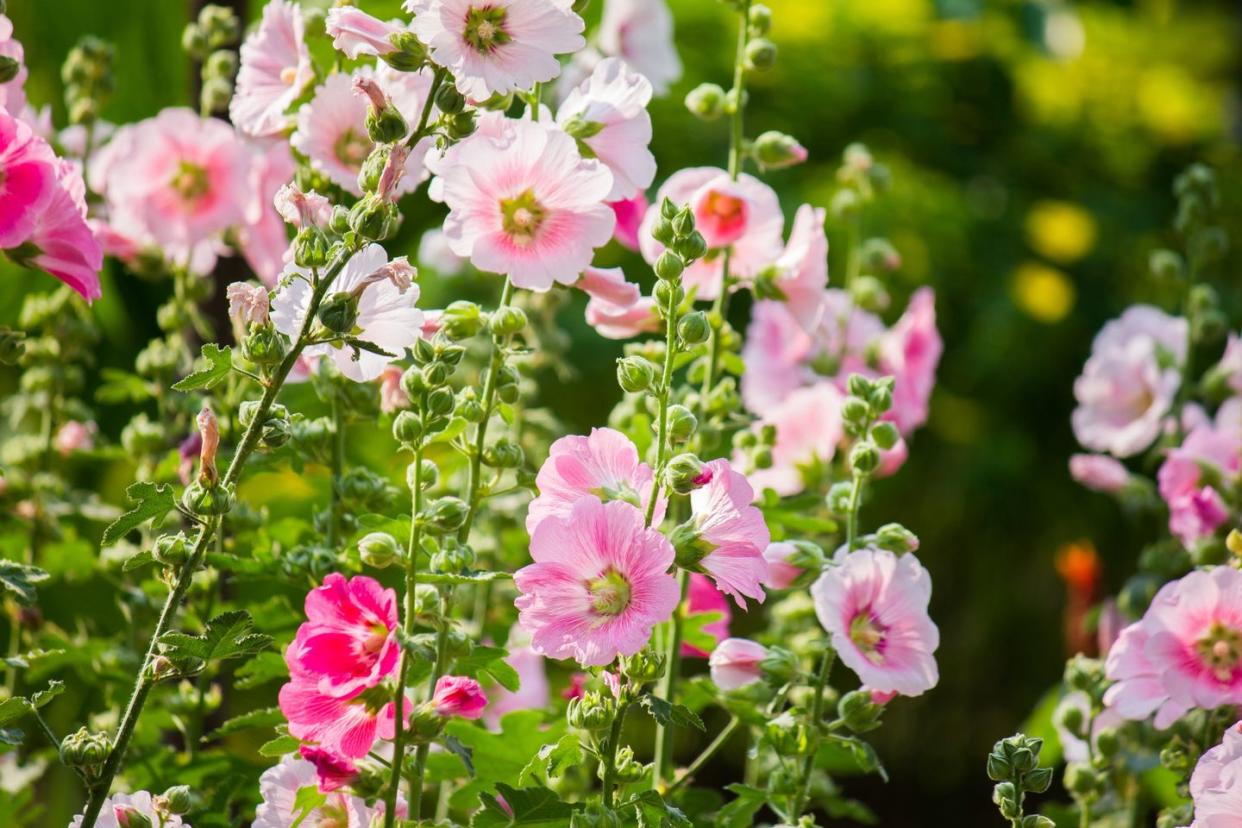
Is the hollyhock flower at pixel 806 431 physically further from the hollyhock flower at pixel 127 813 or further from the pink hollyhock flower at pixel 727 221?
the hollyhock flower at pixel 127 813

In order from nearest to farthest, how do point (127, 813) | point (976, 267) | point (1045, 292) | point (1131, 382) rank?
point (127, 813) → point (1131, 382) → point (976, 267) → point (1045, 292)

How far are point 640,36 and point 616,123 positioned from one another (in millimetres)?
293

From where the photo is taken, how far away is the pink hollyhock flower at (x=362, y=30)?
0.55 metres

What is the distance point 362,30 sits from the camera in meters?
0.55

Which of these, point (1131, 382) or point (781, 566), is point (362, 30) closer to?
point (781, 566)

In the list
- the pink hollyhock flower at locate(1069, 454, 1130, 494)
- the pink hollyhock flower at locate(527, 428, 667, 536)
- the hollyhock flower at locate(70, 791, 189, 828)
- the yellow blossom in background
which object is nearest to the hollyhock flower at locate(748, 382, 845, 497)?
the pink hollyhock flower at locate(1069, 454, 1130, 494)

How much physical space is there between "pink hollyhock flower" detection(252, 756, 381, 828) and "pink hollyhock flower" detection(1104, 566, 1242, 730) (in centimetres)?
34

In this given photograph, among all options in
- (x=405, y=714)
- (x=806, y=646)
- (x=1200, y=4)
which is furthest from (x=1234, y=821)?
(x=1200, y=4)

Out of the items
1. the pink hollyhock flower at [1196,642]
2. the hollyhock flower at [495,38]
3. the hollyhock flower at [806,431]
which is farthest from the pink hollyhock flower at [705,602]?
the hollyhock flower at [495,38]

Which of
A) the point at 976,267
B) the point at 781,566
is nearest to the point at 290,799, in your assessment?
the point at 781,566

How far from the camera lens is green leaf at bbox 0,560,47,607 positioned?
0.54 meters

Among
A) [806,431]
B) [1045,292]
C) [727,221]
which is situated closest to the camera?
[727,221]

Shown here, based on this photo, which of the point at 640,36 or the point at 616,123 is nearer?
the point at 616,123

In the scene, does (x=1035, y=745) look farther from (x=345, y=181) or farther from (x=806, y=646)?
(x=345, y=181)
